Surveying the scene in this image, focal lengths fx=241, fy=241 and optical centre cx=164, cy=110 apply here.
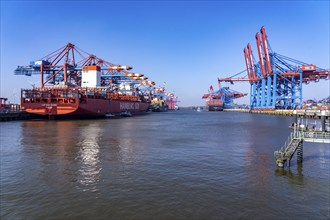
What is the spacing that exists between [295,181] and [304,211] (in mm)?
4018

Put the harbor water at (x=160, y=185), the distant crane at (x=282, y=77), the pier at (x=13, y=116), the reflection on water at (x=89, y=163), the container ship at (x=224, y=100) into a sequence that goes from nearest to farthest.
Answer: the harbor water at (x=160, y=185), the reflection on water at (x=89, y=163), the pier at (x=13, y=116), the distant crane at (x=282, y=77), the container ship at (x=224, y=100)

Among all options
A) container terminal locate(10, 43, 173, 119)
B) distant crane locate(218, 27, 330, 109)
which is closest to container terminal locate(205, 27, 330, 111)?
distant crane locate(218, 27, 330, 109)

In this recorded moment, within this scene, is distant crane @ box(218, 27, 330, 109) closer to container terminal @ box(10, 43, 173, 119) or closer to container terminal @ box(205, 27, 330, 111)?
container terminal @ box(205, 27, 330, 111)

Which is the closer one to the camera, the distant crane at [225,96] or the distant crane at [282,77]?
the distant crane at [282,77]

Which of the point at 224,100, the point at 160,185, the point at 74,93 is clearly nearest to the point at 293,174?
the point at 160,185

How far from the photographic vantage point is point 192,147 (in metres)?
24.0

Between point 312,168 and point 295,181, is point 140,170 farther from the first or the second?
point 312,168

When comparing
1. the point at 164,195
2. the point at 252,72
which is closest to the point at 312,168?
the point at 164,195

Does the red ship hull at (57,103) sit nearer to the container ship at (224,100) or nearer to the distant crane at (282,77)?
the distant crane at (282,77)

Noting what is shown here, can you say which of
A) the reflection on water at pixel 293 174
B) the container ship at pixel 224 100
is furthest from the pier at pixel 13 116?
the container ship at pixel 224 100

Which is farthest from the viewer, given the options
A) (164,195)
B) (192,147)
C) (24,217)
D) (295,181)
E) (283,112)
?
(283,112)

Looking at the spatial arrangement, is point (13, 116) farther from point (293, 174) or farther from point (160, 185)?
point (293, 174)

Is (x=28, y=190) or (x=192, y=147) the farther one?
(x=192, y=147)

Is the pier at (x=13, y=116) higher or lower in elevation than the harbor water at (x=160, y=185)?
higher
